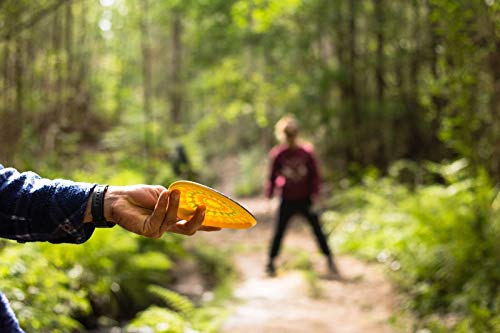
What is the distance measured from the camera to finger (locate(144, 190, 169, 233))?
2.07 m

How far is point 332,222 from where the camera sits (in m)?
12.8

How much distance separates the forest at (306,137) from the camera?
659cm

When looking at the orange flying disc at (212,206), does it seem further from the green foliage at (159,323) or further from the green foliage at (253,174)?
the green foliage at (253,174)

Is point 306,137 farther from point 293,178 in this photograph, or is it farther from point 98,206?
point 98,206

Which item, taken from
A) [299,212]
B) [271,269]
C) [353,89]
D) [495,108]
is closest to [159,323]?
[299,212]

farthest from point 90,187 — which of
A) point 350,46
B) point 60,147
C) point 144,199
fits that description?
point 350,46

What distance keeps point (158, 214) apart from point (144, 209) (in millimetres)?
86

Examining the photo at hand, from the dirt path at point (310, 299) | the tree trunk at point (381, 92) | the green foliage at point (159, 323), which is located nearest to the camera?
the green foliage at point (159, 323)

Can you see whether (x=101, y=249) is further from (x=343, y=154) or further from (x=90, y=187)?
(x=343, y=154)

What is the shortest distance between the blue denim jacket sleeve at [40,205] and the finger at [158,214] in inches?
8.8

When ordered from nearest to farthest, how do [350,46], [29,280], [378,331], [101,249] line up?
[29,280] → [378,331] → [101,249] → [350,46]

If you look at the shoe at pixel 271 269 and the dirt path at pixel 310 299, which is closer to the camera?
the dirt path at pixel 310 299

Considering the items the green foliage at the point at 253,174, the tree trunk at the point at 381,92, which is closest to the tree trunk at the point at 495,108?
the tree trunk at the point at 381,92

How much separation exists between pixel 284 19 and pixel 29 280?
14248mm
